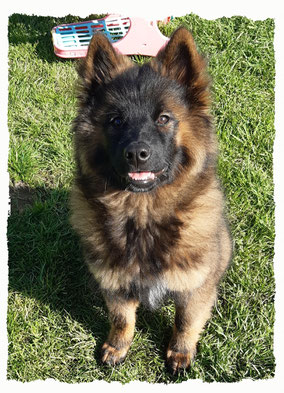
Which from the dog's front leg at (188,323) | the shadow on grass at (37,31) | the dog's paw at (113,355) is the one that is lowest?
the dog's paw at (113,355)

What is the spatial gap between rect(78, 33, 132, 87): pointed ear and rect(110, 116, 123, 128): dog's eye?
315 millimetres

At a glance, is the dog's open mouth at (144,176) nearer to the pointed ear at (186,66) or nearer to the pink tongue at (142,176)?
the pink tongue at (142,176)

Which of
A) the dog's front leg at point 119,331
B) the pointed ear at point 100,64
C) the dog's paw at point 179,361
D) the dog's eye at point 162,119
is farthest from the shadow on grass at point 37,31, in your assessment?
the dog's paw at point 179,361

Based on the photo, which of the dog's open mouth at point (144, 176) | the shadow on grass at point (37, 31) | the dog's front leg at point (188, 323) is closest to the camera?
the dog's open mouth at point (144, 176)

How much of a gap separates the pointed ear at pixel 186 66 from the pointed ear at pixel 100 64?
0.28m

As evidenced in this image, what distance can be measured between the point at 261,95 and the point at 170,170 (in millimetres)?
2785

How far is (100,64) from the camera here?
268cm

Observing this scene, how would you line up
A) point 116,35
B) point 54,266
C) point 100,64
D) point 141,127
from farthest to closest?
1. point 116,35
2. point 54,266
3. point 100,64
4. point 141,127

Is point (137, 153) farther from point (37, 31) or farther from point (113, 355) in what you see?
point (37, 31)

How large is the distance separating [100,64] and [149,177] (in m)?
0.84

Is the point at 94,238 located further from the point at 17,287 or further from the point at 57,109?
the point at 57,109

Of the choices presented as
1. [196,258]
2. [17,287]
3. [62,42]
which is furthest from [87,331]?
[62,42]

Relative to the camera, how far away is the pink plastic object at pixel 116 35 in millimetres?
5000

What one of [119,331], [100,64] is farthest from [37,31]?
[119,331]
